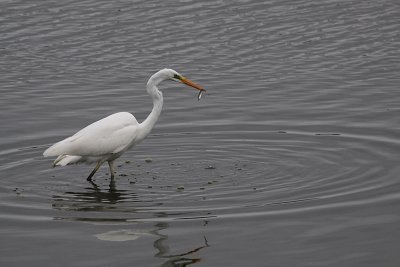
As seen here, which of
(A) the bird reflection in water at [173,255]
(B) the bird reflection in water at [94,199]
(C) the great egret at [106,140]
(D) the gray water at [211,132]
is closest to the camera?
(A) the bird reflection in water at [173,255]

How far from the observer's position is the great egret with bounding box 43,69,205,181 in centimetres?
1357

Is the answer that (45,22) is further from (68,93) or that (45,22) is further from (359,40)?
(359,40)

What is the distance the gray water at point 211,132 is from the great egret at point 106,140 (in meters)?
0.38

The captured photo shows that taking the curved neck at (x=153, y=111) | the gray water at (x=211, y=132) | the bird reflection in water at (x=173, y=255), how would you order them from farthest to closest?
the curved neck at (x=153, y=111) < the gray water at (x=211, y=132) < the bird reflection in water at (x=173, y=255)

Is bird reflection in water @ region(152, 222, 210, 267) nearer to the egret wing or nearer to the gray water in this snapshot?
the gray water

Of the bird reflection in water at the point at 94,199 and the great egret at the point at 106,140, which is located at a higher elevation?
the great egret at the point at 106,140

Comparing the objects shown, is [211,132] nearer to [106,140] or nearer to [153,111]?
[153,111]

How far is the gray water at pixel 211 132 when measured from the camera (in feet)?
35.3

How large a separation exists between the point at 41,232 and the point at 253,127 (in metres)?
5.49

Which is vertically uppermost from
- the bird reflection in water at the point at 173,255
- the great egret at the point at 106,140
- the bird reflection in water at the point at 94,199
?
the great egret at the point at 106,140

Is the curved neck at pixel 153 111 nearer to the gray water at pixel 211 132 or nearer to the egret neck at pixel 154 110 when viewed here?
→ the egret neck at pixel 154 110

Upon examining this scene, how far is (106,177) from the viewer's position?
14.2m

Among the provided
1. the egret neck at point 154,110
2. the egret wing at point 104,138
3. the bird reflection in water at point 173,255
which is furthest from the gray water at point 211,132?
the egret neck at point 154,110

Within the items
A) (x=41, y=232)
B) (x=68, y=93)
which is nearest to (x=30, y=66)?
(x=68, y=93)
